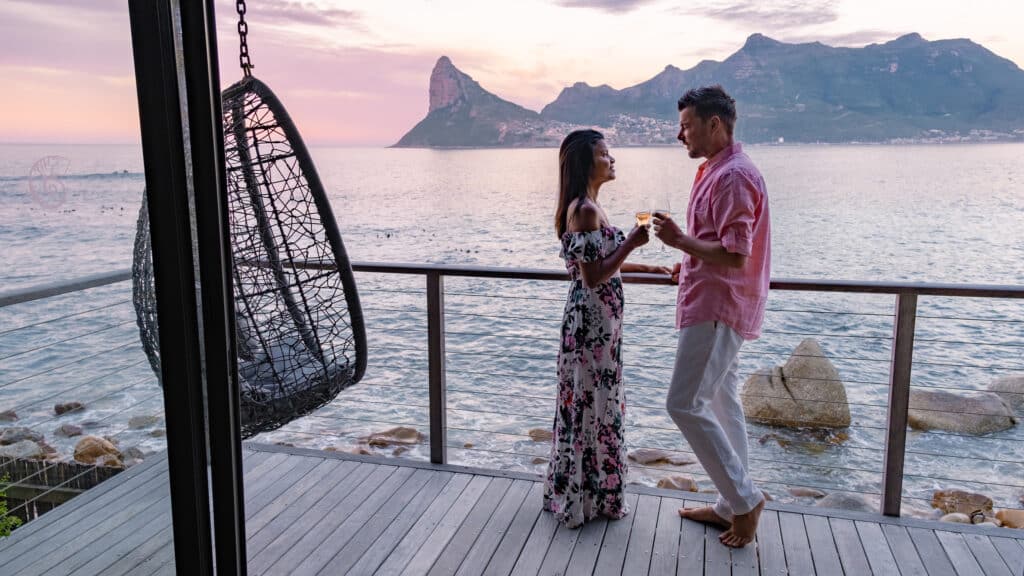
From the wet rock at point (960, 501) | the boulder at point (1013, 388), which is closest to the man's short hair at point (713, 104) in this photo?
the wet rock at point (960, 501)

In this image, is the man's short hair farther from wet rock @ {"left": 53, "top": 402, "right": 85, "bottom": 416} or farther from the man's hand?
wet rock @ {"left": 53, "top": 402, "right": 85, "bottom": 416}

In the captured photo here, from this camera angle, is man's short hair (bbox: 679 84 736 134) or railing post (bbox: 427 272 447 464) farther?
railing post (bbox: 427 272 447 464)

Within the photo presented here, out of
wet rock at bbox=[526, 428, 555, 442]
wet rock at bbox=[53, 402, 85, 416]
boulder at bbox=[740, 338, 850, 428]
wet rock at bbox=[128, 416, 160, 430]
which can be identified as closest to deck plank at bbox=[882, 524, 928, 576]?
wet rock at bbox=[128, 416, 160, 430]

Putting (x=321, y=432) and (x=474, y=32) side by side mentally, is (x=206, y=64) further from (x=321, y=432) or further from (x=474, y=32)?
(x=474, y=32)

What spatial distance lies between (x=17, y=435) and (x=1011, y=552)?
9.27 feet

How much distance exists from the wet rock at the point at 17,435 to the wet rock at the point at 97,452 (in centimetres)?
5

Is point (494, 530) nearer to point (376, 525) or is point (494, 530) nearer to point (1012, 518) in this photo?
point (376, 525)

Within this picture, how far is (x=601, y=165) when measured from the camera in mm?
2621

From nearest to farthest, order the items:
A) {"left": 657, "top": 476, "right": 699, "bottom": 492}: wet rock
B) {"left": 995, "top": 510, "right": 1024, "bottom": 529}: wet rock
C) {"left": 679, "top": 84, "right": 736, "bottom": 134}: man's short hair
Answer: {"left": 679, "top": 84, "right": 736, "bottom": 134}: man's short hair → {"left": 995, "top": 510, "right": 1024, "bottom": 529}: wet rock → {"left": 657, "top": 476, "right": 699, "bottom": 492}: wet rock

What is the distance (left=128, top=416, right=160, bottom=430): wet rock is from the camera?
1.12 meters

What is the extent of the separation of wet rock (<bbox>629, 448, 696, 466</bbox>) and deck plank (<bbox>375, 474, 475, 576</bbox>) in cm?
410

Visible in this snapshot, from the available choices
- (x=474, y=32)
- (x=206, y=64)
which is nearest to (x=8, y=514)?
(x=206, y=64)

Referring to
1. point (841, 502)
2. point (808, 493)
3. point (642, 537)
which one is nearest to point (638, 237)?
point (642, 537)

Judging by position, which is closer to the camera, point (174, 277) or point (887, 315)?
point (174, 277)
